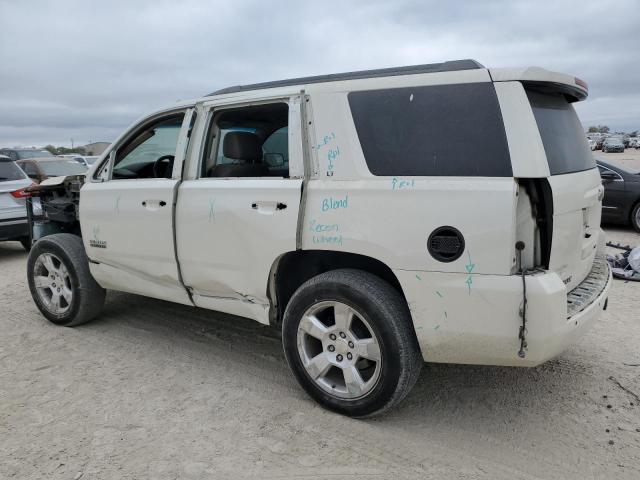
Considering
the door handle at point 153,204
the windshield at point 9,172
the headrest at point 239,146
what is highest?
the headrest at point 239,146

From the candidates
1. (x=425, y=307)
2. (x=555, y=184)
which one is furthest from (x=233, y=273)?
(x=555, y=184)

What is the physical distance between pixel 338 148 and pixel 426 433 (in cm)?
172

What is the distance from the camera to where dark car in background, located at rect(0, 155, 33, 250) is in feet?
26.8

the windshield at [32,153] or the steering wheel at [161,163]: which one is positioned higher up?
the windshield at [32,153]

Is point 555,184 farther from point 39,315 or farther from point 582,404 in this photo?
point 39,315

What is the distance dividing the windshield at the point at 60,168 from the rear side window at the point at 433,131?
11.1m

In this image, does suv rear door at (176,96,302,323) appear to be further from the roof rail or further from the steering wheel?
the steering wheel

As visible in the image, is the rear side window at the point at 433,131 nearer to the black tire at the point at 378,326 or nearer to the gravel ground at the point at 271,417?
the black tire at the point at 378,326

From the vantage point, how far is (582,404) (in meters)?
3.29

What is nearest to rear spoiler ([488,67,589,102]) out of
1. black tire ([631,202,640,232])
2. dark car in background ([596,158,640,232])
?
dark car in background ([596,158,640,232])

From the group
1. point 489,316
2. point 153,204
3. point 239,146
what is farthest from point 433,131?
point 153,204

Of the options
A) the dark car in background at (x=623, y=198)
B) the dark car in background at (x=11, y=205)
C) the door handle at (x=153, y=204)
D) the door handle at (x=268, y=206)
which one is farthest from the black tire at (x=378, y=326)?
the dark car in background at (x=623, y=198)

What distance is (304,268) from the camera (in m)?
3.51

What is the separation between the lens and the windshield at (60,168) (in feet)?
41.1
